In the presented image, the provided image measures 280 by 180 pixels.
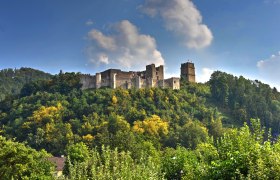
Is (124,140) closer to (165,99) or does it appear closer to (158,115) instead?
(158,115)

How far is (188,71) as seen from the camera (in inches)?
4904

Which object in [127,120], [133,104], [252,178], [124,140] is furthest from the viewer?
[133,104]

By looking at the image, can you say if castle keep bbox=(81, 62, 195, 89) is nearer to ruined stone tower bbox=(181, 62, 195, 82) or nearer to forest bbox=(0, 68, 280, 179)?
forest bbox=(0, 68, 280, 179)

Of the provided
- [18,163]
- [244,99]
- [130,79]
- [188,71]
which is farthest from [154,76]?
[18,163]

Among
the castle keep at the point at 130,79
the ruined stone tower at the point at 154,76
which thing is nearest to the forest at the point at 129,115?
the castle keep at the point at 130,79

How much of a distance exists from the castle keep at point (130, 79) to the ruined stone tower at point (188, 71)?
17.3 m

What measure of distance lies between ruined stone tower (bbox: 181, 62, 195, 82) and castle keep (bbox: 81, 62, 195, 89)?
17.3 m

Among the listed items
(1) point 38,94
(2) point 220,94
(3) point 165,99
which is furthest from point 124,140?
(2) point 220,94

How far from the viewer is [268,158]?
1102 cm

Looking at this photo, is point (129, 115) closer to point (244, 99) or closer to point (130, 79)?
point (130, 79)

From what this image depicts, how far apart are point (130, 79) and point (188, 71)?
86.2ft

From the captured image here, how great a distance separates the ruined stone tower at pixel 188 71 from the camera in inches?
4902

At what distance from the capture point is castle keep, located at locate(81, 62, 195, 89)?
338 feet

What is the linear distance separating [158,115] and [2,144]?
64.1 m
